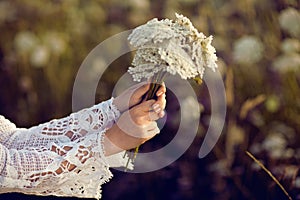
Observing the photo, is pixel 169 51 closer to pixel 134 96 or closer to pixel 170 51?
pixel 170 51

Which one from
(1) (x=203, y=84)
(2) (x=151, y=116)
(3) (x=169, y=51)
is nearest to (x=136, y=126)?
(2) (x=151, y=116)

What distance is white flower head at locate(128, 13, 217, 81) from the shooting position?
1.19 m

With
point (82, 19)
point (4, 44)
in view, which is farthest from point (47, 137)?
point (4, 44)

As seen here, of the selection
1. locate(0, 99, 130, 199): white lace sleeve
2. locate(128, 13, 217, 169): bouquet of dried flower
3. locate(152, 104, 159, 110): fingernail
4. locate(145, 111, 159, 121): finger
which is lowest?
locate(0, 99, 130, 199): white lace sleeve

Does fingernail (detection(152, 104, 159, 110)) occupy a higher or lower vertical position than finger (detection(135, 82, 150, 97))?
lower

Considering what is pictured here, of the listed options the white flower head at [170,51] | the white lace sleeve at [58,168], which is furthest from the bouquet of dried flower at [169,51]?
the white lace sleeve at [58,168]

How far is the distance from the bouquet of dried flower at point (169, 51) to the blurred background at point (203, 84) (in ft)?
2.30

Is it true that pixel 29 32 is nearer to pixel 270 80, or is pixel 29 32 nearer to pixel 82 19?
pixel 82 19

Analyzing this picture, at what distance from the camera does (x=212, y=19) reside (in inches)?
101

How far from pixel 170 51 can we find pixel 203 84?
4.06ft

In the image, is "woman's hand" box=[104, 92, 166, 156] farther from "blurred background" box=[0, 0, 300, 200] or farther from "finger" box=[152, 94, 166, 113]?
"blurred background" box=[0, 0, 300, 200]

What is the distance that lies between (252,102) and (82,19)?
835mm

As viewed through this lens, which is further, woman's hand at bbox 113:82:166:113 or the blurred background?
the blurred background

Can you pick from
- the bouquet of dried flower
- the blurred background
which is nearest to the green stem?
the bouquet of dried flower
